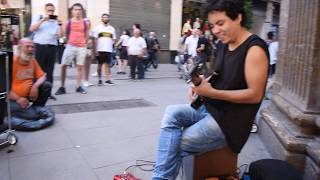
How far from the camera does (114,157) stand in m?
3.89

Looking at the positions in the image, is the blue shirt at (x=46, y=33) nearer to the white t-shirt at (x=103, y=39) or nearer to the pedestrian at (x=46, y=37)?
the pedestrian at (x=46, y=37)

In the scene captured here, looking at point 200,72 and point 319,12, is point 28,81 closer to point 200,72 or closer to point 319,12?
point 200,72

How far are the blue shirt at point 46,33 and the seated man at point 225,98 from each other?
476cm

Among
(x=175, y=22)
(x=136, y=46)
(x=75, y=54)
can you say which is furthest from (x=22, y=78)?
(x=175, y=22)

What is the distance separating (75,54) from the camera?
761 centimetres

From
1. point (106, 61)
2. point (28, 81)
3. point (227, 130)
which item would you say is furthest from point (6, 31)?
point (227, 130)

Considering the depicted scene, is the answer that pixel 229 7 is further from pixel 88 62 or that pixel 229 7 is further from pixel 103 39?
pixel 103 39

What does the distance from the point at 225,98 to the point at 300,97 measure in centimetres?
151

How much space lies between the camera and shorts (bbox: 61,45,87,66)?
7508 millimetres

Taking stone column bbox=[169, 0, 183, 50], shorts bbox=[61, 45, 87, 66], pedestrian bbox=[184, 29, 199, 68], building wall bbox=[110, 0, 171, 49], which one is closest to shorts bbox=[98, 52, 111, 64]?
shorts bbox=[61, 45, 87, 66]

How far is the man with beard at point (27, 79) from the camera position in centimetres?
483

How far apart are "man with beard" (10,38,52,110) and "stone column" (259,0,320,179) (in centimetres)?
311

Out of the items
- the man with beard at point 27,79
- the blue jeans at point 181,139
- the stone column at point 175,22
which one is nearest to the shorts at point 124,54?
the stone column at point 175,22

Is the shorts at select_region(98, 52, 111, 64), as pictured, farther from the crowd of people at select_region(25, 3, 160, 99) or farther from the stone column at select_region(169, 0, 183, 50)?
the stone column at select_region(169, 0, 183, 50)
